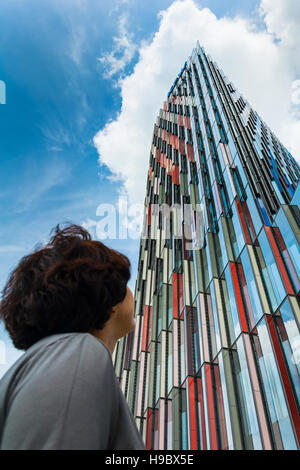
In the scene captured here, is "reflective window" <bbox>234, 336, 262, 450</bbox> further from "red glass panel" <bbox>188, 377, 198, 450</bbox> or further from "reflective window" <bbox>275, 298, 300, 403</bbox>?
"red glass panel" <bbox>188, 377, 198, 450</bbox>

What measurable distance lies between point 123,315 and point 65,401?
824 millimetres

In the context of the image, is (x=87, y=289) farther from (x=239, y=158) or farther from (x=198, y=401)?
(x=239, y=158)

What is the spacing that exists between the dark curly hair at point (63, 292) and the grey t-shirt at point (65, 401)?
0.21m

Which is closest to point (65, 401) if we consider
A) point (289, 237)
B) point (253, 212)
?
point (289, 237)

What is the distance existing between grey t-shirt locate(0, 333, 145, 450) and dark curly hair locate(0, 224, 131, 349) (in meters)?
0.21

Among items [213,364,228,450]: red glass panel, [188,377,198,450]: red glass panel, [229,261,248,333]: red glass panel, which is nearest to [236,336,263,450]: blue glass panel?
[229,261,248,333]: red glass panel

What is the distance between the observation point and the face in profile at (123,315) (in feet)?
5.57

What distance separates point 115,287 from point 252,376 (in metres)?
8.70

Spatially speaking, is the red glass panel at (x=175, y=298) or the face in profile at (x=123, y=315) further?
the red glass panel at (x=175, y=298)

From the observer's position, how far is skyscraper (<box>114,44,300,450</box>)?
27.2 feet

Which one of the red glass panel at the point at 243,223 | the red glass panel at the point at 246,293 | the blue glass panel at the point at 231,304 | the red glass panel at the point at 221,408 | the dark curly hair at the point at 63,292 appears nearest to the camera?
the dark curly hair at the point at 63,292

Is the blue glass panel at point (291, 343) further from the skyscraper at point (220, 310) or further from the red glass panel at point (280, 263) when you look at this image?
the red glass panel at point (280, 263)

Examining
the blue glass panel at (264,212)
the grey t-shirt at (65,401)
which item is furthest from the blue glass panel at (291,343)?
the grey t-shirt at (65,401)

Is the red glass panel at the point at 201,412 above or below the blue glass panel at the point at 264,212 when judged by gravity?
below
